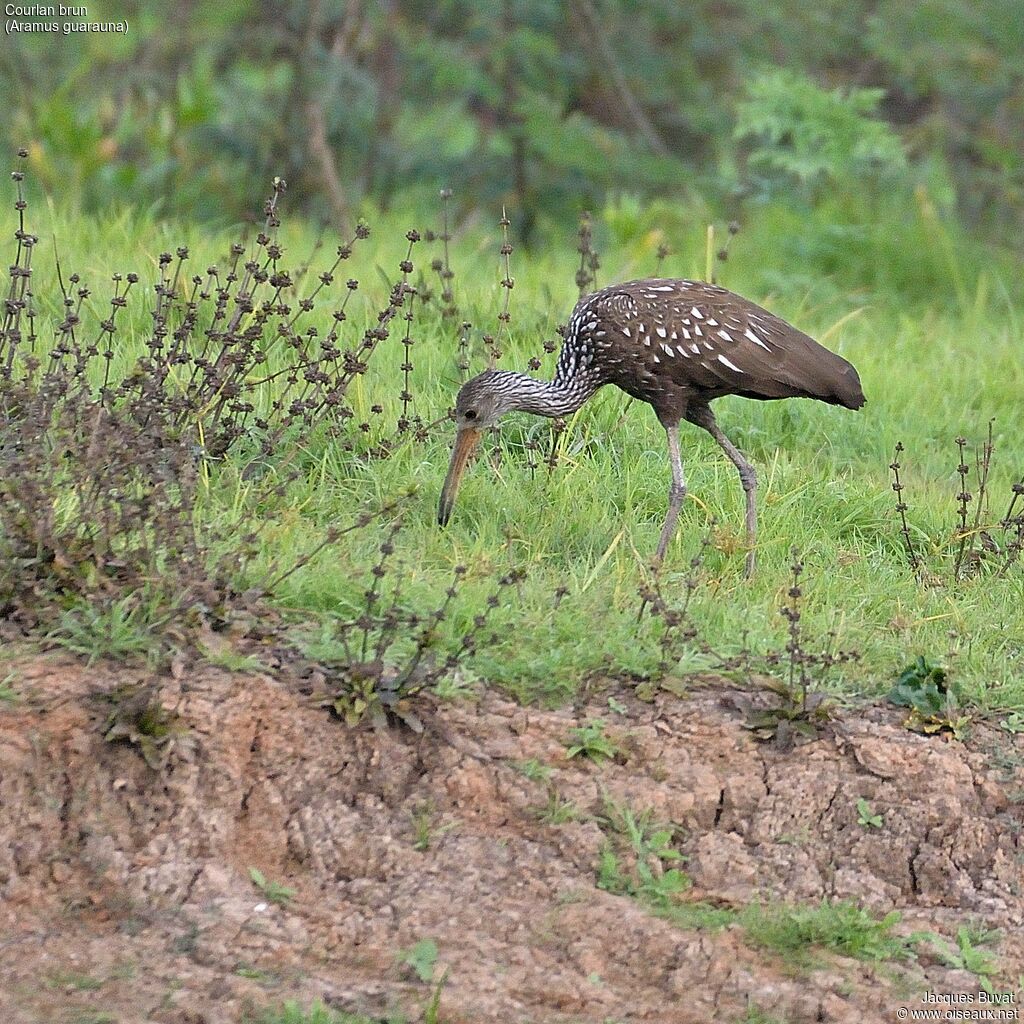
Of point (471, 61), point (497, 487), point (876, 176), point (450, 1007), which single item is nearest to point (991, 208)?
point (876, 176)

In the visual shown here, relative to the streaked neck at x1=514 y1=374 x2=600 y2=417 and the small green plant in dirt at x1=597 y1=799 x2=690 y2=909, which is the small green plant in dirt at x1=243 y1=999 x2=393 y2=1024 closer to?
the small green plant in dirt at x1=597 y1=799 x2=690 y2=909

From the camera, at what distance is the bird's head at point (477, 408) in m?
6.38

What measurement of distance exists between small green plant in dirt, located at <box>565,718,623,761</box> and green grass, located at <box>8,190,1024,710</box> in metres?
0.22

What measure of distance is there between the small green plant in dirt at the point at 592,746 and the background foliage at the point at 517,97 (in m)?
6.69

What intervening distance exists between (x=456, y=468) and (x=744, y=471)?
46.0 inches

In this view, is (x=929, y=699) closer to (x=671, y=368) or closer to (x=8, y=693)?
(x=671, y=368)

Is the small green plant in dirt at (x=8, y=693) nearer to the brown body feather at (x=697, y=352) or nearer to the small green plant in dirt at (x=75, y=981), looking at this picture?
the small green plant in dirt at (x=75, y=981)

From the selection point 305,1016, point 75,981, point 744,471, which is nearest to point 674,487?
point 744,471

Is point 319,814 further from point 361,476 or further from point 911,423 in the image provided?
point 911,423

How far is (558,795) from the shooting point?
4.85 meters

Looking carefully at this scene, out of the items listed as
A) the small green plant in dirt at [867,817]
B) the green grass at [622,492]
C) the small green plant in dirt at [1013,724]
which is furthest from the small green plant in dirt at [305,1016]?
the small green plant in dirt at [1013,724]

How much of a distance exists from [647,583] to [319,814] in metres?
1.62

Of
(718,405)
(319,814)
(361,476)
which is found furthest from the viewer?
(718,405)

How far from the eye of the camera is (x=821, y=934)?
4.62 m
